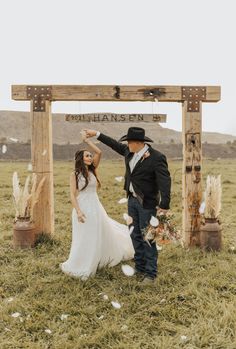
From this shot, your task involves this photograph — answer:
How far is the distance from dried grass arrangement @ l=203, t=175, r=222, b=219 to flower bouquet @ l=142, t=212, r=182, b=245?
1577 millimetres

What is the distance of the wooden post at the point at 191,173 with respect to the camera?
22.1ft

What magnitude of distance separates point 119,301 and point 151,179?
158cm

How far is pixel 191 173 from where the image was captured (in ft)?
22.3

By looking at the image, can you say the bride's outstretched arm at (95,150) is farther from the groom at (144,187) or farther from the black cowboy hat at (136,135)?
the black cowboy hat at (136,135)

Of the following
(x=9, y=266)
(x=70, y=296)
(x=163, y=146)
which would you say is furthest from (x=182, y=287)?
(x=163, y=146)

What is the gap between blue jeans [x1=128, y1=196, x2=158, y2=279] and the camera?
5363mm

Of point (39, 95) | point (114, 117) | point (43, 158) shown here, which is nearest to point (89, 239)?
point (43, 158)

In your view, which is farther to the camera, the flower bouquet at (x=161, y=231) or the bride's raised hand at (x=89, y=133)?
the bride's raised hand at (x=89, y=133)

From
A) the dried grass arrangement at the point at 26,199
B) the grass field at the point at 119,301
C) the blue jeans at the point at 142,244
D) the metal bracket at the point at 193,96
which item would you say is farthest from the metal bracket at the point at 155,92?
the grass field at the point at 119,301

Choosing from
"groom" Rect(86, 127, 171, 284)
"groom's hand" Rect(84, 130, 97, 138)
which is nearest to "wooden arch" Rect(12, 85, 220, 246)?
"groom's hand" Rect(84, 130, 97, 138)

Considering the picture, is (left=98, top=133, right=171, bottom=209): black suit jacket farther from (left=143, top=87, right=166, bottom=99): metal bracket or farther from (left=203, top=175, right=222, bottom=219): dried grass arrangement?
(left=143, top=87, right=166, bottom=99): metal bracket

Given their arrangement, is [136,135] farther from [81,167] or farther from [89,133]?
[81,167]

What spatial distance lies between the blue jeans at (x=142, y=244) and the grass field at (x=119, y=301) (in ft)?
0.71

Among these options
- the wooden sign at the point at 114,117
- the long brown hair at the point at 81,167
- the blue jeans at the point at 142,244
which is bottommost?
the blue jeans at the point at 142,244
